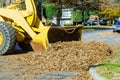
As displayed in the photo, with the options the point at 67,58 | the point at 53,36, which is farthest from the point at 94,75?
the point at 53,36

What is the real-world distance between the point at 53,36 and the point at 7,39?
1896mm

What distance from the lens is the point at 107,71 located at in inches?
419

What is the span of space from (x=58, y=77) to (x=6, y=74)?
1557 millimetres

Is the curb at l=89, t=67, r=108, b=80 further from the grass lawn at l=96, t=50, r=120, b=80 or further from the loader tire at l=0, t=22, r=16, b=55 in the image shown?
the loader tire at l=0, t=22, r=16, b=55

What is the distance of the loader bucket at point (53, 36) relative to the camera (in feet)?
51.8

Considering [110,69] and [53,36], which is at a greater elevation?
[110,69]

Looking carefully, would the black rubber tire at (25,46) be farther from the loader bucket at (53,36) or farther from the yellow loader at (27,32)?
the loader bucket at (53,36)

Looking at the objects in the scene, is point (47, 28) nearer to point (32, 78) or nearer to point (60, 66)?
point (60, 66)

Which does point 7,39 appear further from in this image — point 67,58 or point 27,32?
point 67,58

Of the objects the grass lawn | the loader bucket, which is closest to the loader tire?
the loader bucket

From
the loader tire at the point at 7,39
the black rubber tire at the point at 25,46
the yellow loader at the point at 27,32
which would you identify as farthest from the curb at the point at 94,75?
the black rubber tire at the point at 25,46

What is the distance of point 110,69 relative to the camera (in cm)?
1098

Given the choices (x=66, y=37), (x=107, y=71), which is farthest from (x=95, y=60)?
(x=66, y=37)

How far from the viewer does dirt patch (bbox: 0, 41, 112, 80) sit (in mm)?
12172
